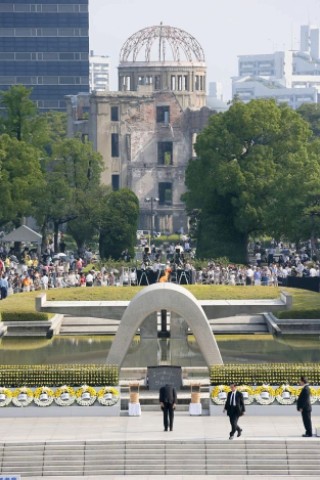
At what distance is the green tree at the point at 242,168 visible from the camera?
3762 inches

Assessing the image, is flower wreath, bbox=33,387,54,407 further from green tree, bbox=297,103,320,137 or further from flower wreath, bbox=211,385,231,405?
green tree, bbox=297,103,320,137

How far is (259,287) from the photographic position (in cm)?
7219

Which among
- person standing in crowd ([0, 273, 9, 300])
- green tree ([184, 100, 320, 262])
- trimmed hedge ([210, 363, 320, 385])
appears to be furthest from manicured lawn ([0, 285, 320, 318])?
green tree ([184, 100, 320, 262])

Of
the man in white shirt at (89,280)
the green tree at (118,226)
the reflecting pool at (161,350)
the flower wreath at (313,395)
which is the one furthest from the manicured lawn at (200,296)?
the green tree at (118,226)

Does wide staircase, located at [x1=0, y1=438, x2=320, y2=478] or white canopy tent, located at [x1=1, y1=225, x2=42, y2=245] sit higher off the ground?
white canopy tent, located at [x1=1, y1=225, x2=42, y2=245]

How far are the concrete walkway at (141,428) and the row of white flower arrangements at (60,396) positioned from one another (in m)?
0.41

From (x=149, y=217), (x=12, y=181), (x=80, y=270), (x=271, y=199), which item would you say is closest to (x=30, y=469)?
(x=80, y=270)

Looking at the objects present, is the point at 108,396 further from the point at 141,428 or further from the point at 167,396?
the point at 167,396

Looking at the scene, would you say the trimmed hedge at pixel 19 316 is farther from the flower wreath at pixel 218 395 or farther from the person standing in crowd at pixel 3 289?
the flower wreath at pixel 218 395

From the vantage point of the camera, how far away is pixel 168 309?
1999 inches

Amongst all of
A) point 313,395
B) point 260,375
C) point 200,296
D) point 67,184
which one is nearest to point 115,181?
point 67,184

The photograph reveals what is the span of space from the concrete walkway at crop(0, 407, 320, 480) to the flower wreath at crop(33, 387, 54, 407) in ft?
1.65

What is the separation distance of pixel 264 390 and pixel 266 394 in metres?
0.19

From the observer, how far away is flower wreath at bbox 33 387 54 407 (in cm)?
4528
